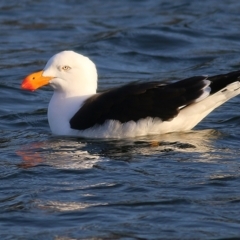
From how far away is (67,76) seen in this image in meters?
10.6

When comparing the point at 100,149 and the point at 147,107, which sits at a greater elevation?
the point at 147,107

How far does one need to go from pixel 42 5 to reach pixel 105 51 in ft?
14.2

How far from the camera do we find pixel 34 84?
412 inches

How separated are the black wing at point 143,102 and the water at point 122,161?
0.26m

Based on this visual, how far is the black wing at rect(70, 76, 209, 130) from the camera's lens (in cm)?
992

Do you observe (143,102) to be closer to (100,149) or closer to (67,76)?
(100,149)

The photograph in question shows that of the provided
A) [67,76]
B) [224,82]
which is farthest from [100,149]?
[224,82]

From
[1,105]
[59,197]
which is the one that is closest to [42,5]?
[1,105]

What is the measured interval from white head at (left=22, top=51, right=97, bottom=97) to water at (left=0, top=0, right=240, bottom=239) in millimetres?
585

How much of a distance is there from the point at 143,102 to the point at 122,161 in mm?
964

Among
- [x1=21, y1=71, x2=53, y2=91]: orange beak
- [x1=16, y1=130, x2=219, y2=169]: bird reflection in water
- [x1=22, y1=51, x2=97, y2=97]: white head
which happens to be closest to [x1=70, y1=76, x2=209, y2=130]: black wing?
[x1=16, y1=130, x2=219, y2=169]: bird reflection in water

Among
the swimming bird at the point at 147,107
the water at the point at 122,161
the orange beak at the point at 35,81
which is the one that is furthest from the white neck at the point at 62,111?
the orange beak at the point at 35,81

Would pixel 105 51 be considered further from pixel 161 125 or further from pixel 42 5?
pixel 161 125

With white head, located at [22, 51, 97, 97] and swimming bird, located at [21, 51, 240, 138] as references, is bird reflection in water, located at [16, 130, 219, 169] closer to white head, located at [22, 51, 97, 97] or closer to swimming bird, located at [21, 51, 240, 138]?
swimming bird, located at [21, 51, 240, 138]
